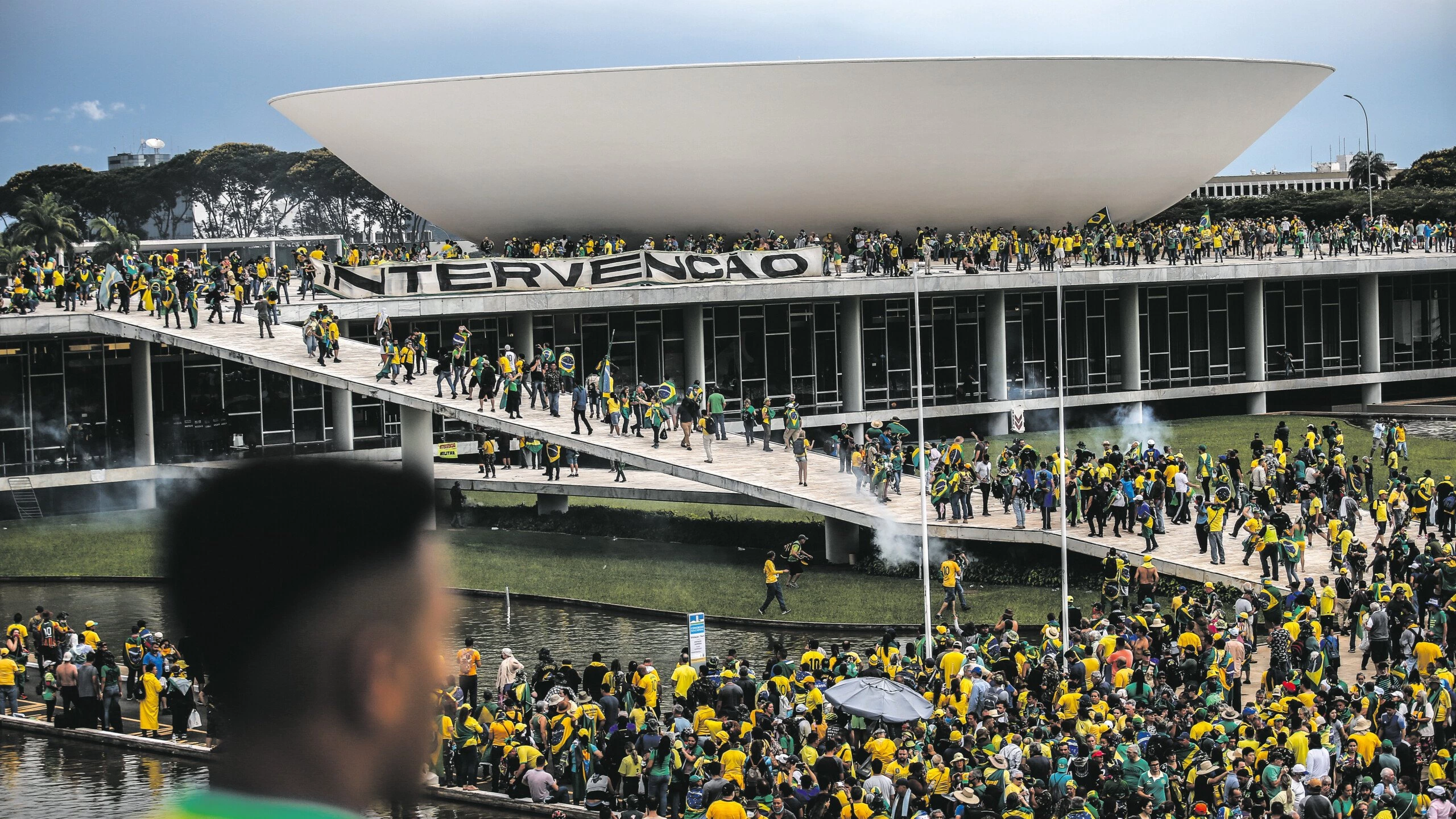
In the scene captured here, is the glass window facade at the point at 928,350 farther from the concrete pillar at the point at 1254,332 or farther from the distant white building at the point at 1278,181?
the distant white building at the point at 1278,181

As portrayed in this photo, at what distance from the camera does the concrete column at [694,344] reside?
143 feet

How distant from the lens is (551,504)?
117ft

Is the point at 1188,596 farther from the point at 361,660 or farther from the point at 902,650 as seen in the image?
the point at 361,660

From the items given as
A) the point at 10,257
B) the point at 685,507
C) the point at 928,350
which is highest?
the point at 10,257

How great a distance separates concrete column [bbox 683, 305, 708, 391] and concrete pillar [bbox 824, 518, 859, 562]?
579 inches

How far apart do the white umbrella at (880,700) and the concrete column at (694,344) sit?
28632mm

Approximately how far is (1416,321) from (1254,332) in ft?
21.2

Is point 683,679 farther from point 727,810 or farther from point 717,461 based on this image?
point 717,461

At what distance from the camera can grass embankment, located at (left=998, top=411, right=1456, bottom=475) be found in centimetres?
3622

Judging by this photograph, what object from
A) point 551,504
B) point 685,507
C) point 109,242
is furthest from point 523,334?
point 109,242

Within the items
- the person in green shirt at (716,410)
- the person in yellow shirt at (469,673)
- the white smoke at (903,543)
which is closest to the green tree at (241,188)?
the person in green shirt at (716,410)

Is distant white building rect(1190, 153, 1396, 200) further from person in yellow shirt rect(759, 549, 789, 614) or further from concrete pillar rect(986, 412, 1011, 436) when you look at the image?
person in yellow shirt rect(759, 549, 789, 614)

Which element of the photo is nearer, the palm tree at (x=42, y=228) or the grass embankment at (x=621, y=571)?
the grass embankment at (x=621, y=571)

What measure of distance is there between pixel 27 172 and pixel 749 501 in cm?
8597
